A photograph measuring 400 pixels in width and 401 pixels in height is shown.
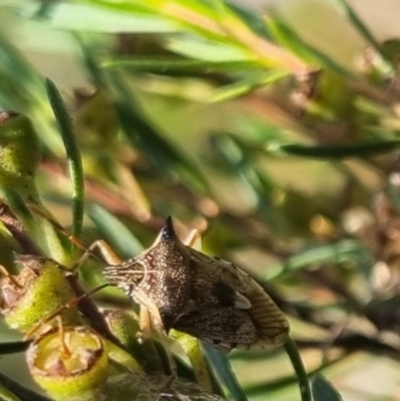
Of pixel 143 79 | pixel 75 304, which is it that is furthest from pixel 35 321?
pixel 143 79

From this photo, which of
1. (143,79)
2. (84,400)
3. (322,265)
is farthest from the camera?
(143,79)

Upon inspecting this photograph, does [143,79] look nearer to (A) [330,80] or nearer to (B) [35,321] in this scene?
(A) [330,80]

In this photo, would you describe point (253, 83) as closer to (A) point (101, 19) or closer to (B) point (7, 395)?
(A) point (101, 19)

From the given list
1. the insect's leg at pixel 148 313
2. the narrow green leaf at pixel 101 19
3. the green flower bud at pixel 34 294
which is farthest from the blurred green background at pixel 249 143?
the green flower bud at pixel 34 294

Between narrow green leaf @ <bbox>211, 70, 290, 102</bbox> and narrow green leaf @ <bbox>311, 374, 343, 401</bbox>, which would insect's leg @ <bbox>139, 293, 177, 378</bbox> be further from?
narrow green leaf @ <bbox>211, 70, 290, 102</bbox>

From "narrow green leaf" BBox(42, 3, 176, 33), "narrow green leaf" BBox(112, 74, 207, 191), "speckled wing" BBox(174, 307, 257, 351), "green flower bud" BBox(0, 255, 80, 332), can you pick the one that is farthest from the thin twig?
"narrow green leaf" BBox(112, 74, 207, 191)

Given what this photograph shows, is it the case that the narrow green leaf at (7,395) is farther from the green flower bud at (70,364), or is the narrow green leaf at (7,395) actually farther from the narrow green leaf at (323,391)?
the narrow green leaf at (323,391)
